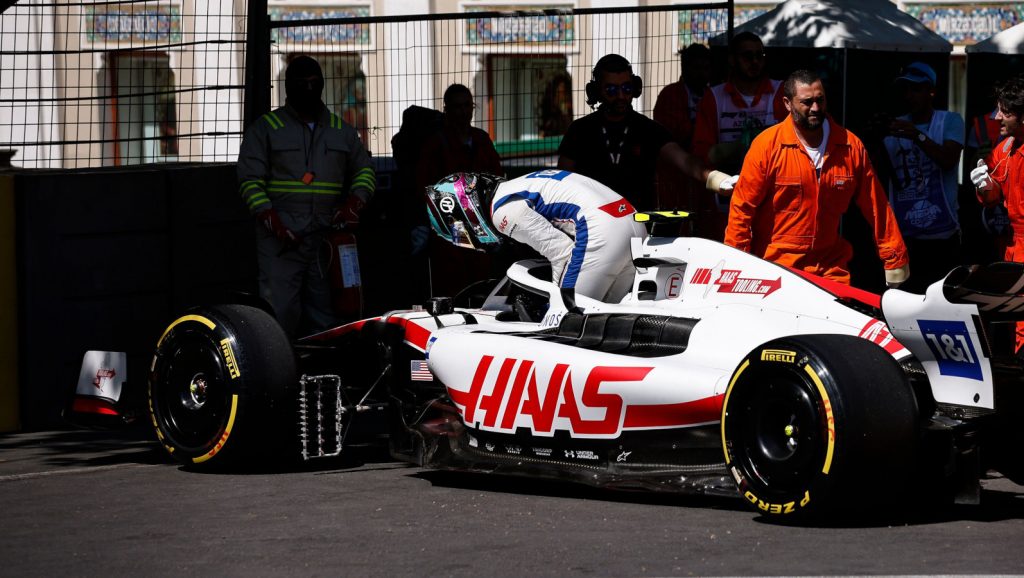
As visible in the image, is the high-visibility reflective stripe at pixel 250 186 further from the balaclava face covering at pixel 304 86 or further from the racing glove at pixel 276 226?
the balaclava face covering at pixel 304 86

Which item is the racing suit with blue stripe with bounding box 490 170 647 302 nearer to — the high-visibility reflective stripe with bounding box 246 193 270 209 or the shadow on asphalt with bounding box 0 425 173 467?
the high-visibility reflective stripe with bounding box 246 193 270 209

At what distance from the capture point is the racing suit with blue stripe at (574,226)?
25.8 feet

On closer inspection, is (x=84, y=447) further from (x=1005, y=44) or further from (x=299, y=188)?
(x=1005, y=44)

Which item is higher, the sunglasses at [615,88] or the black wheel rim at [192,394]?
the sunglasses at [615,88]

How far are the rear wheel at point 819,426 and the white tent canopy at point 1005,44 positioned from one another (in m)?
7.46

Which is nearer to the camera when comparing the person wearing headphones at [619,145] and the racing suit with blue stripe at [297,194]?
the racing suit with blue stripe at [297,194]

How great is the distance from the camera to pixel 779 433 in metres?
6.25

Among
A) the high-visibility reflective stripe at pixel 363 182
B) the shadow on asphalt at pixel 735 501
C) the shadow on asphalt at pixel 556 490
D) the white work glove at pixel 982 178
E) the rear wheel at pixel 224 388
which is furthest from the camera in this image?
the high-visibility reflective stripe at pixel 363 182

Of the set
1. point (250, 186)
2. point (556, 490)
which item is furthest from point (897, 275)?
point (250, 186)

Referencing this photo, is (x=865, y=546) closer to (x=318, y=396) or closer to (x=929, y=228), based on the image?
(x=318, y=396)

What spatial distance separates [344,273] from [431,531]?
356 cm

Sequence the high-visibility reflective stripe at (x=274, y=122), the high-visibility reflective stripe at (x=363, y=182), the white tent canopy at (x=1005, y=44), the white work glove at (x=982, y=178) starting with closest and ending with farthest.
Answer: the white work glove at (x=982, y=178) < the high-visibility reflective stripe at (x=274, y=122) < the high-visibility reflective stripe at (x=363, y=182) < the white tent canopy at (x=1005, y=44)

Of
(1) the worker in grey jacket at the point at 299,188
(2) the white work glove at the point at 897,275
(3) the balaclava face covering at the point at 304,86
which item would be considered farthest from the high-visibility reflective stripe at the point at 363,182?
(2) the white work glove at the point at 897,275

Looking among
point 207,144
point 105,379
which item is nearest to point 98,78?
point 207,144
